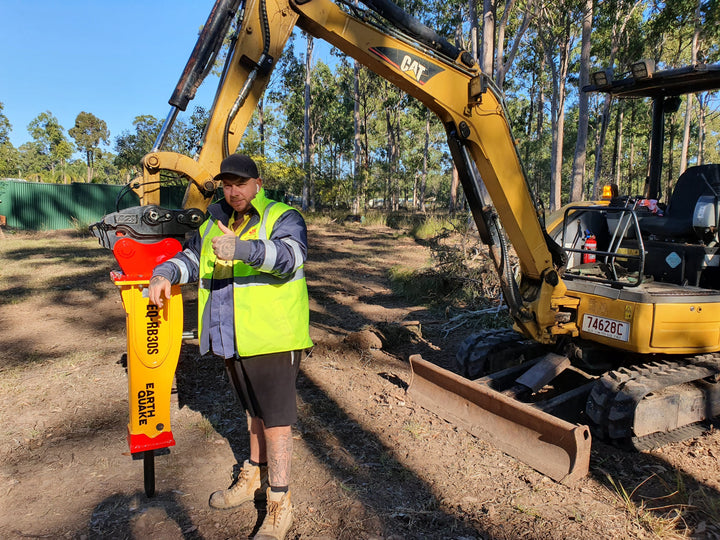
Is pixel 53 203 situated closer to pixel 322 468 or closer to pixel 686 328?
pixel 322 468

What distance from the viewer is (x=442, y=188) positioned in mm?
82562

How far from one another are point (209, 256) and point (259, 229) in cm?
36

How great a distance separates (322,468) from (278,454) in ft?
3.08

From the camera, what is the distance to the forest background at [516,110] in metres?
18.4

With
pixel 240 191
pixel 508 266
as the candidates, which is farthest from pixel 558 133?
pixel 240 191

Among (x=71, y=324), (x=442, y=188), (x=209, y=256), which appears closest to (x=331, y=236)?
(x=71, y=324)

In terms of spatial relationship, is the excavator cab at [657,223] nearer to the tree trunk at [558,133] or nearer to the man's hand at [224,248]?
the man's hand at [224,248]

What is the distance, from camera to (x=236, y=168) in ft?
8.30

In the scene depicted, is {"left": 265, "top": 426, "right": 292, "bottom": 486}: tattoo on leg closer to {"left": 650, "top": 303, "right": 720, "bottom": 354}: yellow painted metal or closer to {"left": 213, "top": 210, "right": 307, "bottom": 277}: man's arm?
{"left": 213, "top": 210, "right": 307, "bottom": 277}: man's arm

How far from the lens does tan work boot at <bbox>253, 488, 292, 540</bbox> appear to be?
2576 millimetres

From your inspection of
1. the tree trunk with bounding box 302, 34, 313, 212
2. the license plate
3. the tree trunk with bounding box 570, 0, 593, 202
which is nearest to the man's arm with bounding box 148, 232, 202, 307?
the license plate

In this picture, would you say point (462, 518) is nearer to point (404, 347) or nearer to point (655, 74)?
point (404, 347)

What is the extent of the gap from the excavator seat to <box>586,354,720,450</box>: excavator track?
1.15 metres

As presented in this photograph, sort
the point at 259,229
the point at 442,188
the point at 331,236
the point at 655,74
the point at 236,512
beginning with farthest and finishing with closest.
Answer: the point at 442,188 < the point at 331,236 < the point at 655,74 < the point at 236,512 < the point at 259,229
